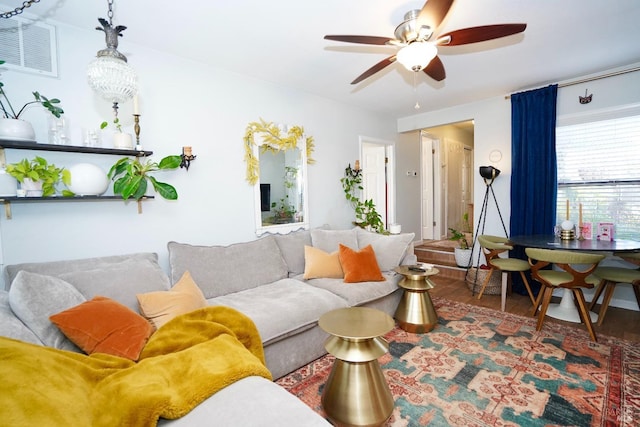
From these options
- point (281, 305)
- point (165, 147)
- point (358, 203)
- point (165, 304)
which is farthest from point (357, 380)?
point (358, 203)

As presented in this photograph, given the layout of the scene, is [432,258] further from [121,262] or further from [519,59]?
[121,262]

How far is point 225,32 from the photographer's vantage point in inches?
89.4

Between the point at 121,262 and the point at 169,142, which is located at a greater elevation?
the point at 169,142

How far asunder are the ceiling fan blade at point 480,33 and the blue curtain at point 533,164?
2.38 metres

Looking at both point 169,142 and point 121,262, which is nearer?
point 121,262

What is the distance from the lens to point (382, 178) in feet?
16.2

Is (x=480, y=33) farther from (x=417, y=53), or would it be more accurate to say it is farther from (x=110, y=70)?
(x=110, y=70)

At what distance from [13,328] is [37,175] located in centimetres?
110

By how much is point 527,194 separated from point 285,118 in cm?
317

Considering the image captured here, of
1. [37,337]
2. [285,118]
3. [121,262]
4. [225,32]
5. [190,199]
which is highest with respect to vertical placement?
[225,32]

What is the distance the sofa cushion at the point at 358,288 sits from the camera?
260cm

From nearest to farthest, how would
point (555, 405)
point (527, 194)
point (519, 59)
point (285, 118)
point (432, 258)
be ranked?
point (555, 405)
point (519, 59)
point (285, 118)
point (527, 194)
point (432, 258)

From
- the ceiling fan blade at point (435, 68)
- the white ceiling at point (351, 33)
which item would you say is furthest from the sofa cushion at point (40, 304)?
the ceiling fan blade at point (435, 68)

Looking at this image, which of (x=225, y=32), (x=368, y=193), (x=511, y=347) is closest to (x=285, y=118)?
(x=225, y=32)
